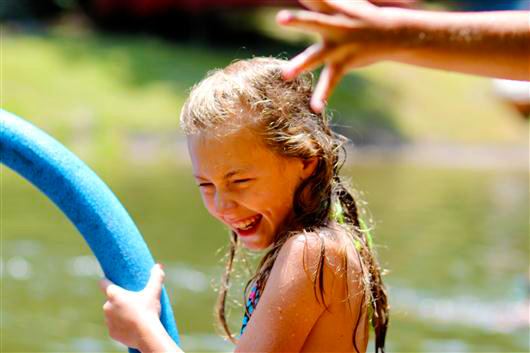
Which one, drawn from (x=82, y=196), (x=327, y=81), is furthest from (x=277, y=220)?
(x=327, y=81)

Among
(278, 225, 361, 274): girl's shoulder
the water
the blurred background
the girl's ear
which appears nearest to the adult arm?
(278, 225, 361, 274): girl's shoulder

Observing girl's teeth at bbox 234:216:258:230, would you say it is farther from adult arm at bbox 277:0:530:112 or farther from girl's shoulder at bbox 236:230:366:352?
adult arm at bbox 277:0:530:112

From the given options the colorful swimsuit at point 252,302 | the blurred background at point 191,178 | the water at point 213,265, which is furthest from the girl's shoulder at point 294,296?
the water at point 213,265

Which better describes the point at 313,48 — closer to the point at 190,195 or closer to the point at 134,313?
the point at 134,313

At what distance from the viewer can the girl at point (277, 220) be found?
1.84 metres

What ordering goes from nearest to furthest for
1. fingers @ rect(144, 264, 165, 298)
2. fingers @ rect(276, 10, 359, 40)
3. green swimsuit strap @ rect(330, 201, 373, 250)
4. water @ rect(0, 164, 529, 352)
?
fingers @ rect(276, 10, 359, 40), fingers @ rect(144, 264, 165, 298), green swimsuit strap @ rect(330, 201, 373, 250), water @ rect(0, 164, 529, 352)

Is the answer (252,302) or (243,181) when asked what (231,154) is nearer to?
(243,181)

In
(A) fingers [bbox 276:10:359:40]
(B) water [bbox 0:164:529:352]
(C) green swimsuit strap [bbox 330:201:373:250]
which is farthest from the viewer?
(B) water [bbox 0:164:529:352]

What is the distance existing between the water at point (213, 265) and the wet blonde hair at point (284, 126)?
9.93 feet

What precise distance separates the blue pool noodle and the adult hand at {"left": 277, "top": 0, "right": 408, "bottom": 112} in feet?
2.35

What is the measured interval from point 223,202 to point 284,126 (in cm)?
20

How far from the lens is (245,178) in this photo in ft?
6.40

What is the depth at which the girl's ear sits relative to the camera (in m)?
2.02

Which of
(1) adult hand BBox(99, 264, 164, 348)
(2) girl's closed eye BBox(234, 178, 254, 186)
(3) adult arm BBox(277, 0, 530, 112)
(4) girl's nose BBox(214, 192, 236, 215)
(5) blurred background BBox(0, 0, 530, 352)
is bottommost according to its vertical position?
(1) adult hand BBox(99, 264, 164, 348)
